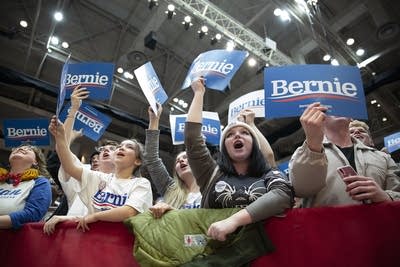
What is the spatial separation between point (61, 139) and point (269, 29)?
5.76m

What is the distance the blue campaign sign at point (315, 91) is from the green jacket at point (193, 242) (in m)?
0.70

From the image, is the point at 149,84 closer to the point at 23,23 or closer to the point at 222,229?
the point at 222,229

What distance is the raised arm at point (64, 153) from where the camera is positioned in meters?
1.90

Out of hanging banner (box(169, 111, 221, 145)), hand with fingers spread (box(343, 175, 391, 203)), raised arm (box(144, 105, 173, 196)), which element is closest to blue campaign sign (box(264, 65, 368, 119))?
hand with fingers spread (box(343, 175, 391, 203))

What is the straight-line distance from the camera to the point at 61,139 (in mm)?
1941

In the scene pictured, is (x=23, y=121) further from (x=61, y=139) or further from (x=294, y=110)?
(x=294, y=110)

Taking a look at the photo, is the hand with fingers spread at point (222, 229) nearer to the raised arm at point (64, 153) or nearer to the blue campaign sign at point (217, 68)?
the blue campaign sign at point (217, 68)

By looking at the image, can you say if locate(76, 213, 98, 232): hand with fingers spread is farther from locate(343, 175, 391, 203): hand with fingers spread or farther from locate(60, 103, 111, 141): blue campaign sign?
locate(60, 103, 111, 141): blue campaign sign

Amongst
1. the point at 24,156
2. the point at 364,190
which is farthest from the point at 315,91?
the point at 24,156

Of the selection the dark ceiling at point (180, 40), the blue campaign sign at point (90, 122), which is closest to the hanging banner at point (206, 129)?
the blue campaign sign at point (90, 122)

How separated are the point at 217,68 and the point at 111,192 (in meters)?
1.09

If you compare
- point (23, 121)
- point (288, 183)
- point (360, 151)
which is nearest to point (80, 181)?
point (288, 183)

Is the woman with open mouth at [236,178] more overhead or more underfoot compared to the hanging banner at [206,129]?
more underfoot

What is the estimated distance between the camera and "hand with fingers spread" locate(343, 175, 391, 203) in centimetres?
116
